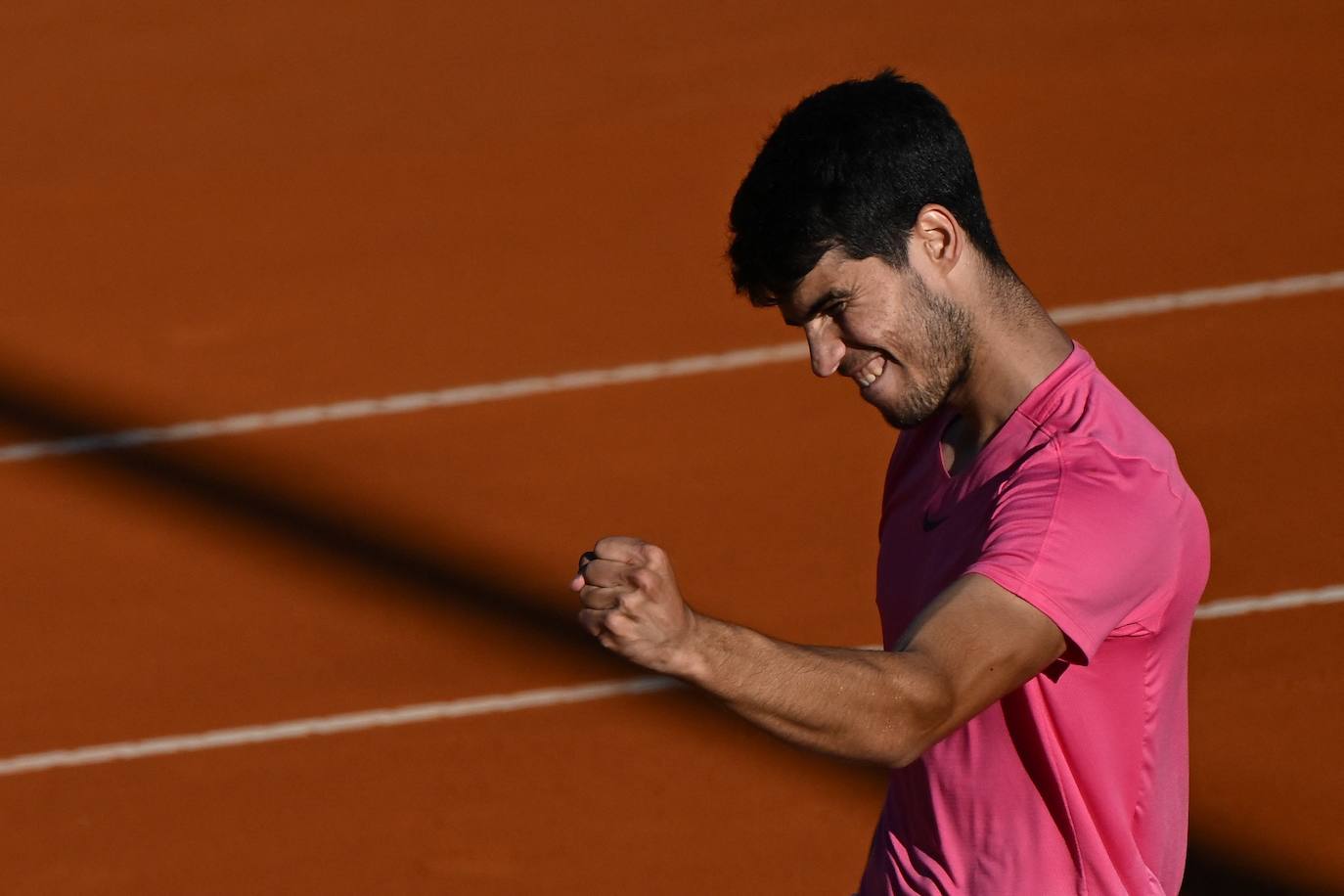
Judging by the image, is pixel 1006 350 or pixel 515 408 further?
pixel 515 408

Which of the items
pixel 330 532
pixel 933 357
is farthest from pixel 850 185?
pixel 330 532

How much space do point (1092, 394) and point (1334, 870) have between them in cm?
288

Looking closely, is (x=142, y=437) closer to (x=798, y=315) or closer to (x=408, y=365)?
(x=408, y=365)

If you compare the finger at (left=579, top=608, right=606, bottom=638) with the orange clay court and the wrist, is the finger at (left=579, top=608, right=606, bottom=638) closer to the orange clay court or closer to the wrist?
the wrist

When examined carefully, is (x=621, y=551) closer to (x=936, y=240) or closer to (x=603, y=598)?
(x=603, y=598)

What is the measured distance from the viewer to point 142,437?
6.43m

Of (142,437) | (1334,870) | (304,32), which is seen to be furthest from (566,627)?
(304,32)

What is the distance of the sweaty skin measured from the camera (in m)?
1.91

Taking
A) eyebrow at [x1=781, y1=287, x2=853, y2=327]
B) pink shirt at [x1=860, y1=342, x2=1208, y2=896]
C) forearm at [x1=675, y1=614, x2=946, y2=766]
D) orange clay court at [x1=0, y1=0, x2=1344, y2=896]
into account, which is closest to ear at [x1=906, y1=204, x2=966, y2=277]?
eyebrow at [x1=781, y1=287, x2=853, y2=327]

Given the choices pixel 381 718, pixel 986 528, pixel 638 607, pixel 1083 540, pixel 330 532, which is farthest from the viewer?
pixel 330 532

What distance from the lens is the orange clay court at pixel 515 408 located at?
5062 millimetres

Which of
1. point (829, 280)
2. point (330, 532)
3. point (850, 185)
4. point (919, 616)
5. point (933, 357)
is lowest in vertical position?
point (919, 616)

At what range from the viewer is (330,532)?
5980mm

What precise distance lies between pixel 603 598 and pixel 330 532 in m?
4.23
